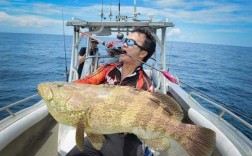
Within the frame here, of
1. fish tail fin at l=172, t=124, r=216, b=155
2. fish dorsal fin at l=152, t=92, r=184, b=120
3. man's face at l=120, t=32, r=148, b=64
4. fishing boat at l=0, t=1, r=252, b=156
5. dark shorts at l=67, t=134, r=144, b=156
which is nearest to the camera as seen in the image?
fish tail fin at l=172, t=124, r=216, b=155

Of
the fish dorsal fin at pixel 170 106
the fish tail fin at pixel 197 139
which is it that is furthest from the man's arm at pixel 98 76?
the fish tail fin at pixel 197 139

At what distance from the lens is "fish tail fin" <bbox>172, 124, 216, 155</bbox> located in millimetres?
2158

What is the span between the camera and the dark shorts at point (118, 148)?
2994 mm

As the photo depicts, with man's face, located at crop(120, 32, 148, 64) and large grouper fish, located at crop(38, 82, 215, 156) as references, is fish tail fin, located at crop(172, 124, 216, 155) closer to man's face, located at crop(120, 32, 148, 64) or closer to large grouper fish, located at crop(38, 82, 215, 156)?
large grouper fish, located at crop(38, 82, 215, 156)

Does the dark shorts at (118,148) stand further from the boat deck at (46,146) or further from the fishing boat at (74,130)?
the boat deck at (46,146)

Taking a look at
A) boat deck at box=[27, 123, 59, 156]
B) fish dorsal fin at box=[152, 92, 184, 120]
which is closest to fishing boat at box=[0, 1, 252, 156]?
boat deck at box=[27, 123, 59, 156]

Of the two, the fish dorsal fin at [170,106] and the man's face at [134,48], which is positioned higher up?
the man's face at [134,48]

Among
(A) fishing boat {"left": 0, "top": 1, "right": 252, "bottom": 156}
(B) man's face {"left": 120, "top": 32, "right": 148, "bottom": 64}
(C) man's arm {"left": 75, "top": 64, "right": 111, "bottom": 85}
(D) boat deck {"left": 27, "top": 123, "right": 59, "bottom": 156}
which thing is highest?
(B) man's face {"left": 120, "top": 32, "right": 148, "bottom": 64}

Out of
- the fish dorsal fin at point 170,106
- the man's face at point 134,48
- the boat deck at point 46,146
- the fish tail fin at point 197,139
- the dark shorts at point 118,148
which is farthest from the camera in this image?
the boat deck at point 46,146

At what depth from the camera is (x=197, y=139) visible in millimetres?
2184

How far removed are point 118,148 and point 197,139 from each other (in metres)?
1.09

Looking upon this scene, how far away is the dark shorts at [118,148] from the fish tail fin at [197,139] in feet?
3.01

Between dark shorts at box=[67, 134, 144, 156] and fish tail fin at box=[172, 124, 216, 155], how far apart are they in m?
0.92

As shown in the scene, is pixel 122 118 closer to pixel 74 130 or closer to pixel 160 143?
pixel 160 143
